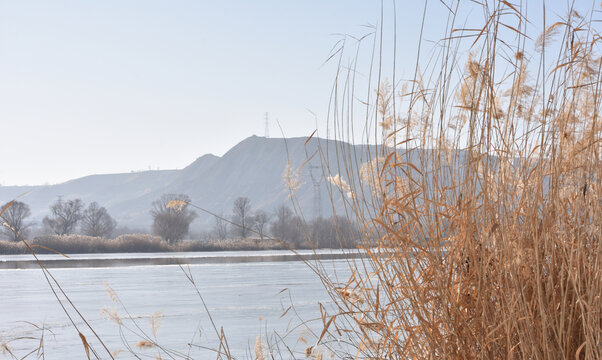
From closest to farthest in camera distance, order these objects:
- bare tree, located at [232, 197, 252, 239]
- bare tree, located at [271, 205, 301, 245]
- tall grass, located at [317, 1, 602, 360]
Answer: tall grass, located at [317, 1, 602, 360], bare tree, located at [271, 205, 301, 245], bare tree, located at [232, 197, 252, 239]

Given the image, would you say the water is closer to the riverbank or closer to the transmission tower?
the transmission tower

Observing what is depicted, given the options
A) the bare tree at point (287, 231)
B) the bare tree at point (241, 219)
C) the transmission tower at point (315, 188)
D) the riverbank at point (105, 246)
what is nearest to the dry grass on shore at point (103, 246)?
the riverbank at point (105, 246)

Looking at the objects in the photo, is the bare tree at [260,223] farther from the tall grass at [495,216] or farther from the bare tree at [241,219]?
the bare tree at [241,219]

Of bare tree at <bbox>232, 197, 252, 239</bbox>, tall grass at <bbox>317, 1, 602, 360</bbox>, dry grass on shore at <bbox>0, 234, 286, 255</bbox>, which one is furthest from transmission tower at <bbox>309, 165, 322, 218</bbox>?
bare tree at <bbox>232, 197, 252, 239</bbox>

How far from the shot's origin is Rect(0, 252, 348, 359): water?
552cm

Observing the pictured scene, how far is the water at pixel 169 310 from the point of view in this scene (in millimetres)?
5516

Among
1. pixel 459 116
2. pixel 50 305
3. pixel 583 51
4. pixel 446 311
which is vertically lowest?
pixel 50 305

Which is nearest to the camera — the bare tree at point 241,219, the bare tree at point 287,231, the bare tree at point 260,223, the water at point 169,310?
the bare tree at point 260,223

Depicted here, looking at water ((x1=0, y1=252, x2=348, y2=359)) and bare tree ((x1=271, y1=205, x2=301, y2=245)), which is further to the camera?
bare tree ((x1=271, y1=205, x2=301, y2=245))

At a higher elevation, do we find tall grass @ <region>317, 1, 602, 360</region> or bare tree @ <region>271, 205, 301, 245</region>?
tall grass @ <region>317, 1, 602, 360</region>

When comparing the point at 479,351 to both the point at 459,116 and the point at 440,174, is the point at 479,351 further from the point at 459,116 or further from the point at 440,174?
the point at 459,116

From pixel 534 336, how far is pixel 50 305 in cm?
851

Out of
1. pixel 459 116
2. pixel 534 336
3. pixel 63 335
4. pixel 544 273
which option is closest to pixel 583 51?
pixel 459 116

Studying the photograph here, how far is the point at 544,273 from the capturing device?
5.79 ft
